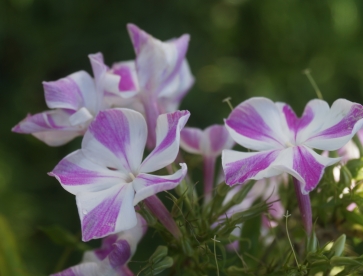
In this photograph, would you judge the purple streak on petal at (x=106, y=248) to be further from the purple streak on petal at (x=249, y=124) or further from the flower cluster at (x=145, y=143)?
the purple streak on petal at (x=249, y=124)

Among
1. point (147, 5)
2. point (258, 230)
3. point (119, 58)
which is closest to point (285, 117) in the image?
point (258, 230)

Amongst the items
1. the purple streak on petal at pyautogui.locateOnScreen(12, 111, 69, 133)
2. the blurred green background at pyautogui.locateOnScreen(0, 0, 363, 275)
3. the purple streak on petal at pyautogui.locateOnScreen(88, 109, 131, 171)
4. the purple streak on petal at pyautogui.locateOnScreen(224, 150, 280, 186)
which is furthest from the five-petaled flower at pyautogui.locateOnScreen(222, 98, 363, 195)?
the blurred green background at pyautogui.locateOnScreen(0, 0, 363, 275)

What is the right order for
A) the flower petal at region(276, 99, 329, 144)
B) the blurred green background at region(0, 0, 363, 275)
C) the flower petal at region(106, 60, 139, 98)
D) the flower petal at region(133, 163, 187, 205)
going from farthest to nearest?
the blurred green background at region(0, 0, 363, 275), the flower petal at region(106, 60, 139, 98), the flower petal at region(276, 99, 329, 144), the flower petal at region(133, 163, 187, 205)

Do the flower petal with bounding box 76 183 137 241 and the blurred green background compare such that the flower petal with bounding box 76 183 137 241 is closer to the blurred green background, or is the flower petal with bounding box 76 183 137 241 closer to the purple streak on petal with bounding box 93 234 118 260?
the purple streak on petal with bounding box 93 234 118 260

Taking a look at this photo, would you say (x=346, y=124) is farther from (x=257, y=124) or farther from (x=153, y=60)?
(x=153, y=60)

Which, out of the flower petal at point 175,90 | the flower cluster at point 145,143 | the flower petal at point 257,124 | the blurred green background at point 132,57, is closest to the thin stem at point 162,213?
the flower cluster at point 145,143

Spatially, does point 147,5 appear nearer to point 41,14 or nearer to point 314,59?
point 41,14
